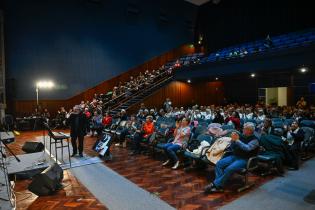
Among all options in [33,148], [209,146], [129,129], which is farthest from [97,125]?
[209,146]

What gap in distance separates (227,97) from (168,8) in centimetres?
833

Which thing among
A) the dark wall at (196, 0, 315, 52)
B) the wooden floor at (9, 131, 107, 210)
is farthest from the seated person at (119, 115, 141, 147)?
the dark wall at (196, 0, 315, 52)

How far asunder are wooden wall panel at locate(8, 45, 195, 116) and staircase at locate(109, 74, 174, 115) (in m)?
2.41

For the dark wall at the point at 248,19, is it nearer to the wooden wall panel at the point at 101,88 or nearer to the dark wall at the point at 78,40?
the wooden wall panel at the point at 101,88

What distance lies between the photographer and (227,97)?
1811cm

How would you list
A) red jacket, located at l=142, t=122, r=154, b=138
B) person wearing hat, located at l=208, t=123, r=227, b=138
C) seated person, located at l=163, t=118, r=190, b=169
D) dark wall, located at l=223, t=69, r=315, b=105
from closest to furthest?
person wearing hat, located at l=208, t=123, r=227, b=138
seated person, located at l=163, t=118, r=190, b=169
red jacket, located at l=142, t=122, r=154, b=138
dark wall, located at l=223, t=69, r=315, b=105

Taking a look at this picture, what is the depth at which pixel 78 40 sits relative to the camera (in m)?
15.4

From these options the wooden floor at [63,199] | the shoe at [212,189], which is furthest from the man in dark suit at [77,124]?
the shoe at [212,189]

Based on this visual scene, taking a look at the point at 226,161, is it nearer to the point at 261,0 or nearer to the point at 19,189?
the point at 19,189

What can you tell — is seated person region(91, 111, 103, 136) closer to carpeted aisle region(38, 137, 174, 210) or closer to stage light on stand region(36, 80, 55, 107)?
carpeted aisle region(38, 137, 174, 210)

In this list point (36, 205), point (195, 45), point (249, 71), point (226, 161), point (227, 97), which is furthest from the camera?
point (195, 45)

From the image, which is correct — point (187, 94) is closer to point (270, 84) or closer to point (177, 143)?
point (270, 84)

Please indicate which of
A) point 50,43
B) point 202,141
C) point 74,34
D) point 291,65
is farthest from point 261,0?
point 202,141

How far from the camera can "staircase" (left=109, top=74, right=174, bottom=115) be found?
537 inches
